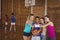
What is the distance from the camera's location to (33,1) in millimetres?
18750

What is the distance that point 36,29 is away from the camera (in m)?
9.80

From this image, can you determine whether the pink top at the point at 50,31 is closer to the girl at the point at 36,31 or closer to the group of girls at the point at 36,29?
the group of girls at the point at 36,29

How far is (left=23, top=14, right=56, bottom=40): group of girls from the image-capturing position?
9609 millimetres

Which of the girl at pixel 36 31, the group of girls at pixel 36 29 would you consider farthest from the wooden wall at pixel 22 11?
the girl at pixel 36 31

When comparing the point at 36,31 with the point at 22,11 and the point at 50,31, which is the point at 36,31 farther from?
the point at 22,11

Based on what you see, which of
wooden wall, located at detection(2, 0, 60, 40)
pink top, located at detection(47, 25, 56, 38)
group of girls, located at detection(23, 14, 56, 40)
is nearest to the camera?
group of girls, located at detection(23, 14, 56, 40)

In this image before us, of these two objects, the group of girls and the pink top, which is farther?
the pink top

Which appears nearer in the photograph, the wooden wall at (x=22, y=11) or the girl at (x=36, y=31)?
the girl at (x=36, y=31)

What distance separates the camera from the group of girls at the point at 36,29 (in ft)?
31.5

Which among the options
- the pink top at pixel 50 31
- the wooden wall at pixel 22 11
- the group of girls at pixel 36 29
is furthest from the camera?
the wooden wall at pixel 22 11

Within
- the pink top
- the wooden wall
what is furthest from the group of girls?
the wooden wall

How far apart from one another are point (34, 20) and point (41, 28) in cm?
54

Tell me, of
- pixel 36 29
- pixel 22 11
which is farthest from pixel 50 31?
pixel 22 11

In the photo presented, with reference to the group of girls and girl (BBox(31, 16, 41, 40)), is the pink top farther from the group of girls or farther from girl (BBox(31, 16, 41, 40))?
girl (BBox(31, 16, 41, 40))
